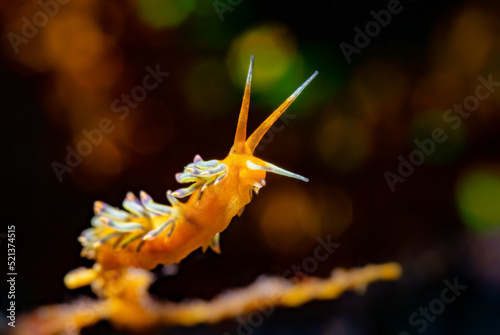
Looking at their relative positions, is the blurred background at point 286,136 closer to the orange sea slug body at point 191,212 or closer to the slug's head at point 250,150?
the orange sea slug body at point 191,212

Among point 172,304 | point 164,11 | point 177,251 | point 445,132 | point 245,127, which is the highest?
point 164,11

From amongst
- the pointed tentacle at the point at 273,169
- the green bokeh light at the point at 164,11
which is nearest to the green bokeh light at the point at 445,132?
the pointed tentacle at the point at 273,169

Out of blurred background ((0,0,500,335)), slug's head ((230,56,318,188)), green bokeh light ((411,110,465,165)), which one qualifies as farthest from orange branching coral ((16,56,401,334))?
green bokeh light ((411,110,465,165))

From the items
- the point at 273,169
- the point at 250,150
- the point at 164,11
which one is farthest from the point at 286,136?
the point at 164,11

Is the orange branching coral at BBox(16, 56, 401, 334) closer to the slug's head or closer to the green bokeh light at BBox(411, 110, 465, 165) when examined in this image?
the slug's head

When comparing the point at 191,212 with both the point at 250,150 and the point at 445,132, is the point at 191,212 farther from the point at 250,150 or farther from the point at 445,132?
the point at 445,132

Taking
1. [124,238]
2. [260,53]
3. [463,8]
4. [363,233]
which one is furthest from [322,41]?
[124,238]

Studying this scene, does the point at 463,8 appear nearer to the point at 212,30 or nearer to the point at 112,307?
the point at 212,30
